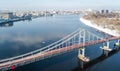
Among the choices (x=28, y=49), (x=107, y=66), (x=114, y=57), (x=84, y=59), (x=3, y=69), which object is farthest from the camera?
(x=28, y=49)

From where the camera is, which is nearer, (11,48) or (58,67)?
(58,67)

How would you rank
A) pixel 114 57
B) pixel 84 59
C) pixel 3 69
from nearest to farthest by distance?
pixel 3 69
pixel 84 59
pixel 114 57

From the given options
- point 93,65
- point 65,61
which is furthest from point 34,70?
point 93,65

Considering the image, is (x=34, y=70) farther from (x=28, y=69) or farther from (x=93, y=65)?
(x=93, y=65)

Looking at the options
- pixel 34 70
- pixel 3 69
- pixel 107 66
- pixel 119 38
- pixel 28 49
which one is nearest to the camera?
pixel 3 69

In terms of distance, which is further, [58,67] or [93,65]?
[93,65]

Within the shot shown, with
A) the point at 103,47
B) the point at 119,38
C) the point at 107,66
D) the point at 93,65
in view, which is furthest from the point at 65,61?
the point at 119,38

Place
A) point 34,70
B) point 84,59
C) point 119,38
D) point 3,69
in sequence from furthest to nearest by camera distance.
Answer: point 119,38 → point 84,59 → point 34,70 → point 3,69

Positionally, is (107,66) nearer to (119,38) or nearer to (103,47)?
(103,47)
